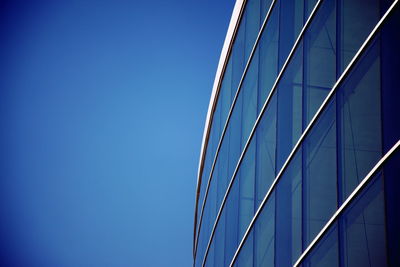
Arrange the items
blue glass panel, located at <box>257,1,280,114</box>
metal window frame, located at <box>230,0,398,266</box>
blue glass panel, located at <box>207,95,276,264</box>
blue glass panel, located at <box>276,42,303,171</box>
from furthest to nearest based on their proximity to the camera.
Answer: blue glass panel, located at <box>257,1,280,114</box> < blue glass panel, located at <box>207,95,276,264</box> < blue glass panel, located at <box>276,42,303,171</box> < metal window frame, located at <box>230,0,398,266</box>

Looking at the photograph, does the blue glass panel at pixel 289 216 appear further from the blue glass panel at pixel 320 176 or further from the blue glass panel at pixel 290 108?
the blue glass panel at pixel 290 108

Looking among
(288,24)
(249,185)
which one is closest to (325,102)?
(288,24)

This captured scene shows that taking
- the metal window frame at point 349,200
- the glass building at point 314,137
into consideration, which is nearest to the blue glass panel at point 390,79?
the glass building at point 314,137

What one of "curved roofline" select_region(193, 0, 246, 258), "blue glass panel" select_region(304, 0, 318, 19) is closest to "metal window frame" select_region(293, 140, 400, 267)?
"blue glass panel" select_region(304, 0, 318, 19)

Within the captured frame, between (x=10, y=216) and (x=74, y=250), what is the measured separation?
34.0 m

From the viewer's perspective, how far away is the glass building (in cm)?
941

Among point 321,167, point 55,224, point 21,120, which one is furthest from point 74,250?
point 321,167

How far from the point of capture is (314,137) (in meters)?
12.2

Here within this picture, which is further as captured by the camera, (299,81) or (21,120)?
(21,120)

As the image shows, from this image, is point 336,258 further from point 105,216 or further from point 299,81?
point 105,216

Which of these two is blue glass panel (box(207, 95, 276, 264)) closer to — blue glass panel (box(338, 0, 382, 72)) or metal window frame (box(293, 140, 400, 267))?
metal window frame (box(293, 140, 400, 267))

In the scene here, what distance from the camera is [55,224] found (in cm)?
14275

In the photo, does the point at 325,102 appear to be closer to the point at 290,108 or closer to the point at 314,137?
the point at 314,137

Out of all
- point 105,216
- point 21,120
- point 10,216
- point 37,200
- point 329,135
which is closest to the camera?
point 329,135
